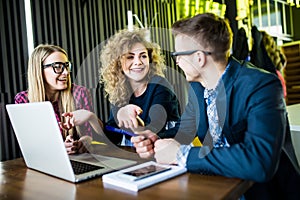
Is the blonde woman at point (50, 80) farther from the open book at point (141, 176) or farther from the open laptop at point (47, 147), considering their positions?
the open book at point (141, 176)

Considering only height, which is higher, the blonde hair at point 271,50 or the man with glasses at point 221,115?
the blonde hair at point 271,50

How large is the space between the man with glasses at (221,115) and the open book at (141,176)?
0.16 feet

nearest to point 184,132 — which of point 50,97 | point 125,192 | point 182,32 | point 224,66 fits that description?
point 224,66

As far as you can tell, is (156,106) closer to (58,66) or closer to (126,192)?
(58,66)

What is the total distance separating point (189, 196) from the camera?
776 mm

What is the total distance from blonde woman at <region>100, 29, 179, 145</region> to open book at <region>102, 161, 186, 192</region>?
665mm

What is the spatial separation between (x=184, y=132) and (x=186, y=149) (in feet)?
1.31

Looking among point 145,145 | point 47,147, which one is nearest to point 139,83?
point 145,145

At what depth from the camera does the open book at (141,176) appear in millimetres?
865

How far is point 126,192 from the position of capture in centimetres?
84

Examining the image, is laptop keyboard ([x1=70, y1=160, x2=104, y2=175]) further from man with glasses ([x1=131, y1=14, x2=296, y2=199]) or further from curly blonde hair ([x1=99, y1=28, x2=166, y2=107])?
curly blonde hair ([x1=99, y1=28, x2=166, y2=107])

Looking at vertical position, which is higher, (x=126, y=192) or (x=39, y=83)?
(x=39, y=83)

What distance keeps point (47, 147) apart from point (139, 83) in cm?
103

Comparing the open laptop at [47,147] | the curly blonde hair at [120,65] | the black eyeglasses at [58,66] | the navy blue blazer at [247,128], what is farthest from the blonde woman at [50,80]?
the navy blue blazer at [247,128]
